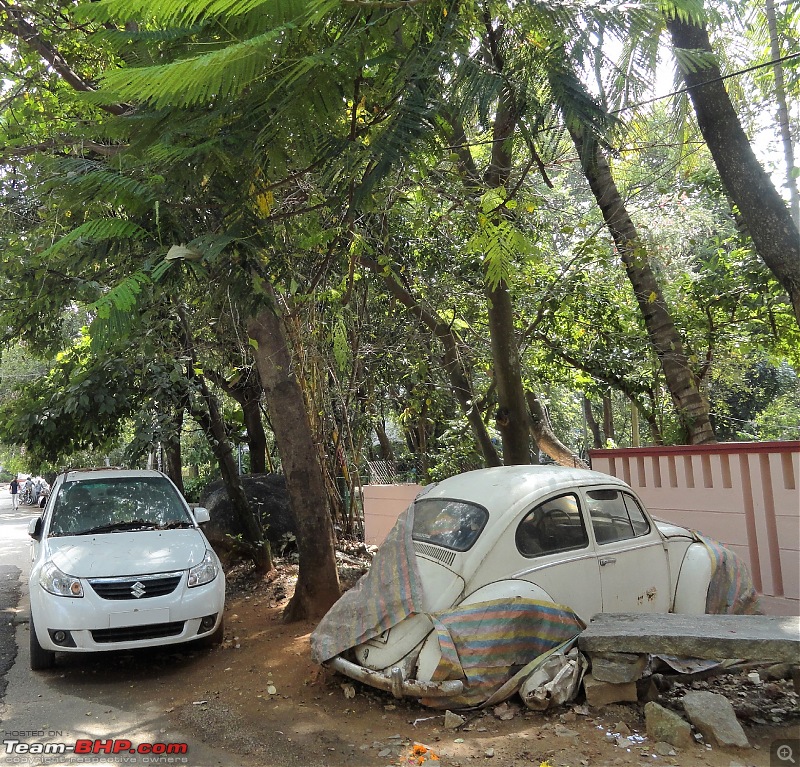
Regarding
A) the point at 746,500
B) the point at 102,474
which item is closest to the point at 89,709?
the point at 102,474

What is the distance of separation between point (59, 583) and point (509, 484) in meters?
3.88

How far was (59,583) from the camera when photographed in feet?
19.9

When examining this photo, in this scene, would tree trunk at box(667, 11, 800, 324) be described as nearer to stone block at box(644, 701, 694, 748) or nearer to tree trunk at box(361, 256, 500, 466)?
stone block at box(644, 701, 694, 748)

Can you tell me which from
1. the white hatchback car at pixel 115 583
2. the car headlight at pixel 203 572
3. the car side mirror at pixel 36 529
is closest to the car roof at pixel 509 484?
the car headlight at pixel 203 572

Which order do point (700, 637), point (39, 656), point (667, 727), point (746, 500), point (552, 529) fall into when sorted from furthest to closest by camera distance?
point (746, 500) → point (39, 656) → point (552, 529) → point (700, 637) → point (667, 727)

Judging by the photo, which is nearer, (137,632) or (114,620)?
(114,620)

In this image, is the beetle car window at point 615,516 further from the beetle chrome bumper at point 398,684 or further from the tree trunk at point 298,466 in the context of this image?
the tree trunk at point 298,466

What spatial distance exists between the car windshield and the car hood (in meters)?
0.28

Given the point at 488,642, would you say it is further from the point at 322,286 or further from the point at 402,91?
the point at 322,286

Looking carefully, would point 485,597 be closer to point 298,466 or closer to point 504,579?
point 504,579

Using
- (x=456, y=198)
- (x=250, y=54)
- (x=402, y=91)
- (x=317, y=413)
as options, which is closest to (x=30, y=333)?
(x=317, y=413)

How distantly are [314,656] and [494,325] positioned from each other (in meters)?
4.02

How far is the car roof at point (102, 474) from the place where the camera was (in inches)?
316

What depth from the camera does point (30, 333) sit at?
33.1 feet
